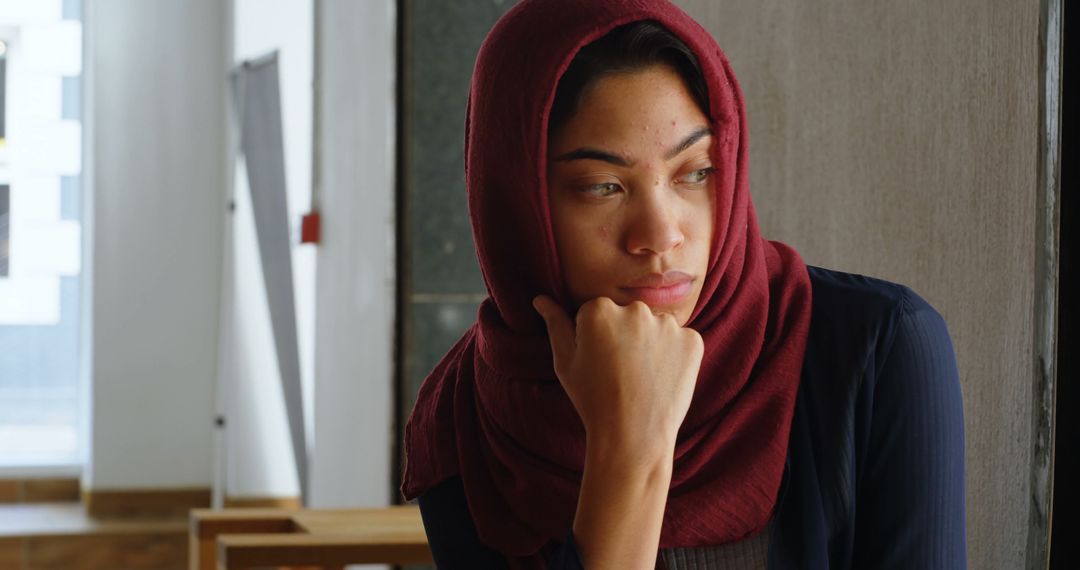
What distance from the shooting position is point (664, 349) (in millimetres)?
724

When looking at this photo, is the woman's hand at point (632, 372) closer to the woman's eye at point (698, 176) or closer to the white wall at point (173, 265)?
the woman's eye at point (698, 176)

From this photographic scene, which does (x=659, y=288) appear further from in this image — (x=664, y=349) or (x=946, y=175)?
(x=946, y=175)

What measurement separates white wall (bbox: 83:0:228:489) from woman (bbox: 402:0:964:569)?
219 inches

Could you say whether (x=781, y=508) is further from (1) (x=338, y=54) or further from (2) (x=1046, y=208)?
(1) (x=338, y=54)

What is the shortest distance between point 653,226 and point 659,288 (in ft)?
0.14

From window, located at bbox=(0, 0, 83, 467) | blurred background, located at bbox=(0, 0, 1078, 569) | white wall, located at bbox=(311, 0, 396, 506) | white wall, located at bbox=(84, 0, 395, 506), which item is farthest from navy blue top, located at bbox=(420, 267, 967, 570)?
window, located at bbox=(0, 0, 83, 467)

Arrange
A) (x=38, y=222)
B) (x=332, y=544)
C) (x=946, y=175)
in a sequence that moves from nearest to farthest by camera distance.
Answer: (x=946, y=175) < (x=332, y=544) < (x=38, y=222)

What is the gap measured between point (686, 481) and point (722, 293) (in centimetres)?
13

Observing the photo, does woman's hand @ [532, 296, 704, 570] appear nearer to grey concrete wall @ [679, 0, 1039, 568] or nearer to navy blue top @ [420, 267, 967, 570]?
navy blue top @ [420, 267, 967, 570]

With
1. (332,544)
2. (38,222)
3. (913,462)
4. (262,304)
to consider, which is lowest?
(332,544)

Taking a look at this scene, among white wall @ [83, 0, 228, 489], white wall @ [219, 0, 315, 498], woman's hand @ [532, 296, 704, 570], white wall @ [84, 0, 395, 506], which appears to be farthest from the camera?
white wall @ [83, 0, 228, 489]

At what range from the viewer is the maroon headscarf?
0.74 metres

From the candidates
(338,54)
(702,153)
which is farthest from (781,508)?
(338,54)

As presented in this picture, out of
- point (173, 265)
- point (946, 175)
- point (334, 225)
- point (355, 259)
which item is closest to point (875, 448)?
point (946, 175)
